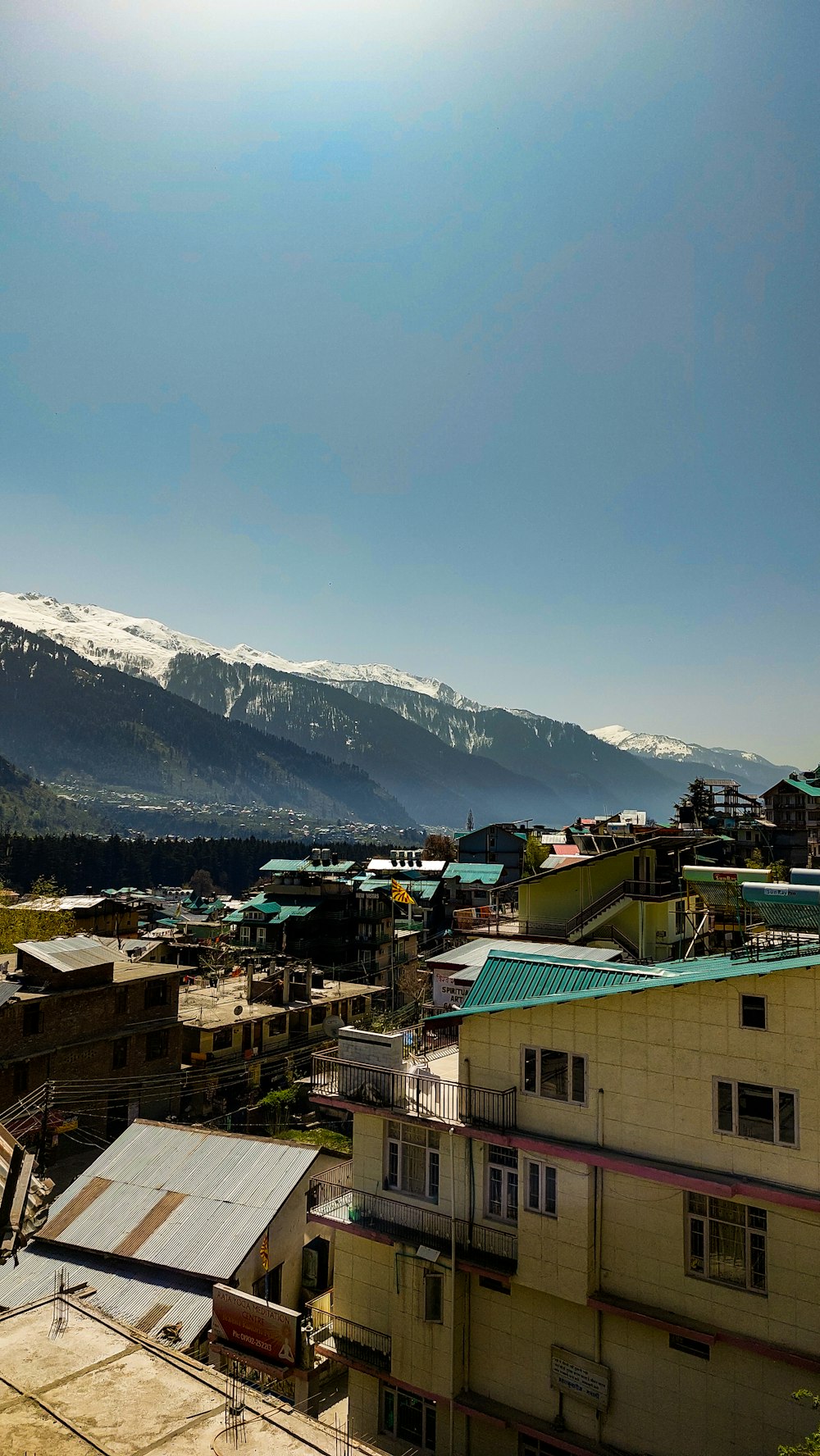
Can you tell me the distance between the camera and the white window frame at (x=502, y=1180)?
18.5m

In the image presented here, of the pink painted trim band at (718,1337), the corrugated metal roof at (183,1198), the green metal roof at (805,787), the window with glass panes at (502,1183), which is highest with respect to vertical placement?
the green metal roof at (805,787)

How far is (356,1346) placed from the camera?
20.4 meters

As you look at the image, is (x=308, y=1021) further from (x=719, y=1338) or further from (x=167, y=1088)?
(x=719, y=1338)

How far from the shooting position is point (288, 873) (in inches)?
3770

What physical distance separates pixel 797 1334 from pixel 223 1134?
18.4m

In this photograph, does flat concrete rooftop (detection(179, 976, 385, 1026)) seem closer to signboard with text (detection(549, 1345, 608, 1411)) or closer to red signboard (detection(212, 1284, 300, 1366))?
red signboard (detection(212, 1284, 300, 1366))

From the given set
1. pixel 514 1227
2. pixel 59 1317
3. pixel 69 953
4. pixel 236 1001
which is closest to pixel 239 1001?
pixel 236 1001

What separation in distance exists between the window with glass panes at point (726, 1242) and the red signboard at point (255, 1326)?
9030mm

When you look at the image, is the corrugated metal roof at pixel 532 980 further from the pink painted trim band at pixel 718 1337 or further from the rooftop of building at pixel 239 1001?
the rooftop of building at pixel 239 1001

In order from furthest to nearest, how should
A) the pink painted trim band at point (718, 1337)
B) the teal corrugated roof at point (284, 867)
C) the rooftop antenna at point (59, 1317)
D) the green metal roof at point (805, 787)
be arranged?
the green metal roof at point (805, 787)
the teal corrugated roof at point (284, 867)
the rooftop antenna at point (59, 1317)
the pink painted trim band at point (718, 1337)

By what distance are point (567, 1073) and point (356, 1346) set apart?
9511 mm

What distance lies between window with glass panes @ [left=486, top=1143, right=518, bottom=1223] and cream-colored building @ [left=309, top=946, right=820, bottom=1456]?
58mm

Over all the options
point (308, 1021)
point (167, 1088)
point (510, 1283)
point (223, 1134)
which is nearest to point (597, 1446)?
point (510, 1283)

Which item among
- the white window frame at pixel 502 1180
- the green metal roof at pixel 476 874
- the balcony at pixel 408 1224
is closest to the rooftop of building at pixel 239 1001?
the green metal roof at pixel 476 874
